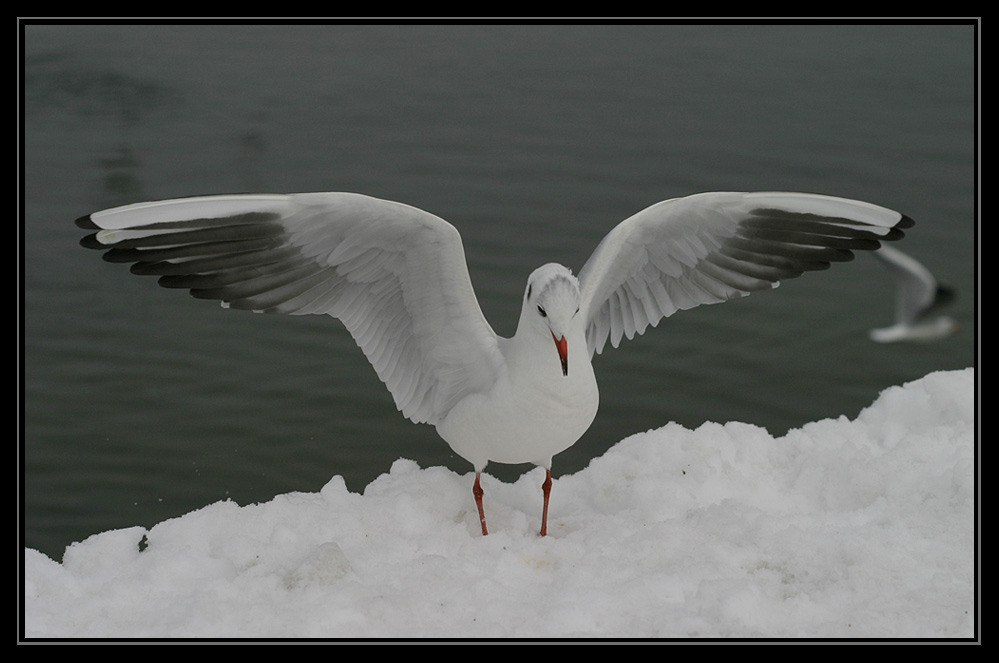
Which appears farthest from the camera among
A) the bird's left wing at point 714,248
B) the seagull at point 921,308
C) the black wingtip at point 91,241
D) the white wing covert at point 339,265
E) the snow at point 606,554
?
the bird's left wing at point 714,248

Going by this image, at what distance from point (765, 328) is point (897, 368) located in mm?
801

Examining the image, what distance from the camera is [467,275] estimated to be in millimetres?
4184

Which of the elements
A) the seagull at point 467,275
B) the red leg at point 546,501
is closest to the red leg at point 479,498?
the seagull at point 467,275

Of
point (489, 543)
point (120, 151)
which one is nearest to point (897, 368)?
point (489, 543)

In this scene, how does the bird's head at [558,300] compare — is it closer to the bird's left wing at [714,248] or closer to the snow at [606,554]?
the bird's left wing at [714,248]

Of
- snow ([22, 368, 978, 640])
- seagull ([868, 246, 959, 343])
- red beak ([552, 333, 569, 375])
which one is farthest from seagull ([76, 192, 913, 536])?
seagull ([868, 246, 959, 343])

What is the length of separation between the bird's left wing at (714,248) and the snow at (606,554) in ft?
2.16

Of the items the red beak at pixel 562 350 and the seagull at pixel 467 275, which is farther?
the seagull at pixel 467 275

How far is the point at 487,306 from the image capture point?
670 cm

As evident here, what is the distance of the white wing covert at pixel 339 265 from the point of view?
12.9ft

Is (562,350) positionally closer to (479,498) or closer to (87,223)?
(479,498)

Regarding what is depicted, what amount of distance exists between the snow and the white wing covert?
25.4 inches

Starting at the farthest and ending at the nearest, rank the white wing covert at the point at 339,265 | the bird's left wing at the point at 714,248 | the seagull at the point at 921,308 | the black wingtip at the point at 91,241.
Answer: the bird's left wing at the point at 714,248 < the white wing covert at the point at 339,265 < the black wingtip at the point at 91,241 < the seagull at the point at 921,308

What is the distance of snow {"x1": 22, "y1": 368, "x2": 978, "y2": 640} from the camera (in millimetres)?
A: 3682
